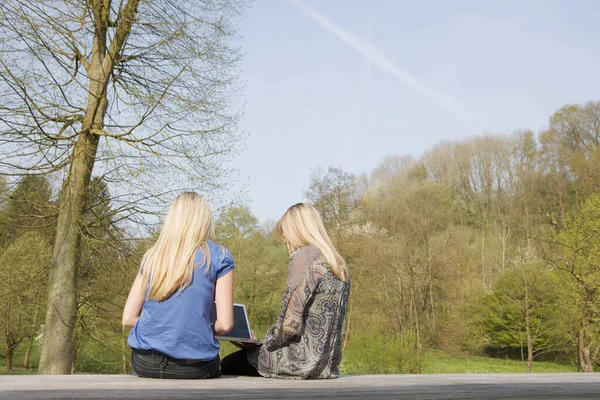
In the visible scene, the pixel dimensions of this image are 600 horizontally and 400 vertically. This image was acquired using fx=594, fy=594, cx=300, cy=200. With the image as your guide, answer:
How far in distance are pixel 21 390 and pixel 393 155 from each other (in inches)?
1882

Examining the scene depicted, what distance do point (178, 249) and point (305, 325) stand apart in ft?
2.94

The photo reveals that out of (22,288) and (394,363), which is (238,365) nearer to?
(22,288)

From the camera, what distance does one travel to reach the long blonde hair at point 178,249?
319cm

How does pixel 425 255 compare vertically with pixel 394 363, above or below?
above

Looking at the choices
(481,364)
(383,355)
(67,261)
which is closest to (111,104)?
(67,261)

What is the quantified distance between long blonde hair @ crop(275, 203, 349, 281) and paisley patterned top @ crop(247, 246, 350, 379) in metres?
0.07

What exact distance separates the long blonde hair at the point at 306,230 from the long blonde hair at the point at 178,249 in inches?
21.4

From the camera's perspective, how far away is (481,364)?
1165 inches

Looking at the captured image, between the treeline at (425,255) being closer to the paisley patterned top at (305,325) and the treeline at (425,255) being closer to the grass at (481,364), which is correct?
the grass at (481,364)

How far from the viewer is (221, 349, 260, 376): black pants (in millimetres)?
3701

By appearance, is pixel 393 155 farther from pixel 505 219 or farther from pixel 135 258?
pixel 135 258

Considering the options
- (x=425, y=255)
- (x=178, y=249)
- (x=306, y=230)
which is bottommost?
(x=178, y=249)

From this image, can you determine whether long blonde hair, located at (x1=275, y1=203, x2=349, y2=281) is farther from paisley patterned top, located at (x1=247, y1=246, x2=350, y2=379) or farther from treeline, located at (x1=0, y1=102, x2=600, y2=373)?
treeline, located at (x1=0, y1=102, x2=600, y2=373)

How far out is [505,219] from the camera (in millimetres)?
39094
